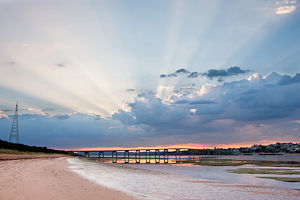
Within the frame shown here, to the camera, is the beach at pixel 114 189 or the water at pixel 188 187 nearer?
the beach at pixel 114 189

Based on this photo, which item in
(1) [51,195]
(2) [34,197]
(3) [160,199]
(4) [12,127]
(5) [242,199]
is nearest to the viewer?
(2) [34,197]

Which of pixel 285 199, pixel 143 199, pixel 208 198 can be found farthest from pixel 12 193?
pixel 285 199

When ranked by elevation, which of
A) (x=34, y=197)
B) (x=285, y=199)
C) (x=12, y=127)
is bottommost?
(x=285, y=199)

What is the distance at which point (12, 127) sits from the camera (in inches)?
3076

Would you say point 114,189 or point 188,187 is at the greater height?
point 114,189

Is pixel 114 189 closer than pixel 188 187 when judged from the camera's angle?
Yes

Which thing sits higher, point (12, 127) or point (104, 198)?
point (12, 127)

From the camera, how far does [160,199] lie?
12.4 m

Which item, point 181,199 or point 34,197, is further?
point 181,199

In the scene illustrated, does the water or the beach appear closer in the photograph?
the beach

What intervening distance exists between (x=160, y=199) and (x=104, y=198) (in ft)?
10.2

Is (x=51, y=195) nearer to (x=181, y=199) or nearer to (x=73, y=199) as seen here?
(x=73, y=199)

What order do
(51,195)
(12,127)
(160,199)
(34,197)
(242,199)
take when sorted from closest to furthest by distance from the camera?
(34,197)
(51,195)
(160,199)
(242,199)
(12,127)

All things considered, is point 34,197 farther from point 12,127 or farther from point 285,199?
point 12,127
